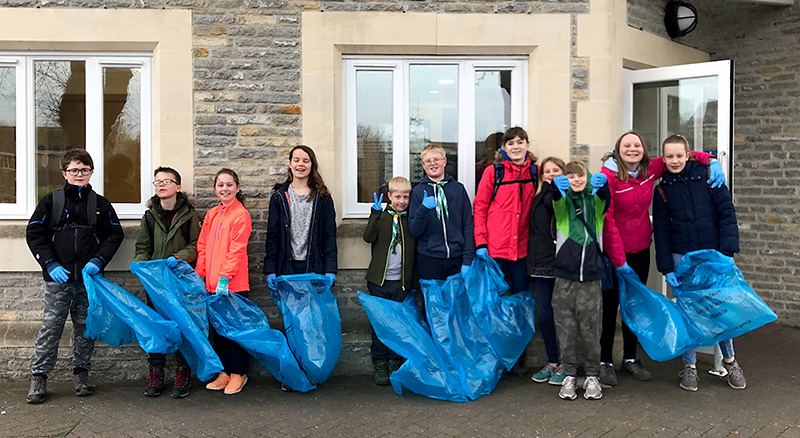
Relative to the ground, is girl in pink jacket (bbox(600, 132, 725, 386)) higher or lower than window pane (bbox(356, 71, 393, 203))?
lower

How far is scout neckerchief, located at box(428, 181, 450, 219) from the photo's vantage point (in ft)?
17.0

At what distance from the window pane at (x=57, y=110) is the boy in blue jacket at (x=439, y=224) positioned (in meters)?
3.14

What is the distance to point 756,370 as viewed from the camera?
5.57 meters

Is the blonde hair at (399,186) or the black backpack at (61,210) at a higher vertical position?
the blonde hair at (399,186)

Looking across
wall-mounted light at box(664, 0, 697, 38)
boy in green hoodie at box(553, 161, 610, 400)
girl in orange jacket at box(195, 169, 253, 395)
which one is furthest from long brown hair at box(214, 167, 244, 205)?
wall-mounted light at box(664, 0, 697, 38)

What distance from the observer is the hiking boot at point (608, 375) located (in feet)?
16.9

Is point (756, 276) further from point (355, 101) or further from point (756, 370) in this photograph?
point (355, 101)

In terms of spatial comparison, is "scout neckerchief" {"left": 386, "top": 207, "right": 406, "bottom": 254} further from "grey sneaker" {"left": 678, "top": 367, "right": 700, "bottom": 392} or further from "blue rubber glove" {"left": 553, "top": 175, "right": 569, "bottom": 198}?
"grey sneaker" {"left": 678, "top": 367, "right": 700, "bottom": 392}

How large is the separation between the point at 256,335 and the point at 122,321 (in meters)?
0.97

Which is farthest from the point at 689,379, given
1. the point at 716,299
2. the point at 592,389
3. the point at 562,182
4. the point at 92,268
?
the point at 92,268

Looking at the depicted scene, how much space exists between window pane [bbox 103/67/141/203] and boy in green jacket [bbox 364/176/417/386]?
2278 mm

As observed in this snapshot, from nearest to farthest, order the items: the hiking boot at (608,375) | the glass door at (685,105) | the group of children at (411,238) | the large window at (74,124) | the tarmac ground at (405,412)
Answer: the tarmac ground at (405,412)
the group of children at (411,238)
the hiking boot at (608,375)
the large window at (74,124)
the glass door at (685,105)

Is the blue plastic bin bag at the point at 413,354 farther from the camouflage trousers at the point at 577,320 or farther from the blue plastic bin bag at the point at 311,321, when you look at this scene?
the camouflage trousers at the point at 577,320

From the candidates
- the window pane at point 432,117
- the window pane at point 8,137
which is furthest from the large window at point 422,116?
the window pane at point 8,137
